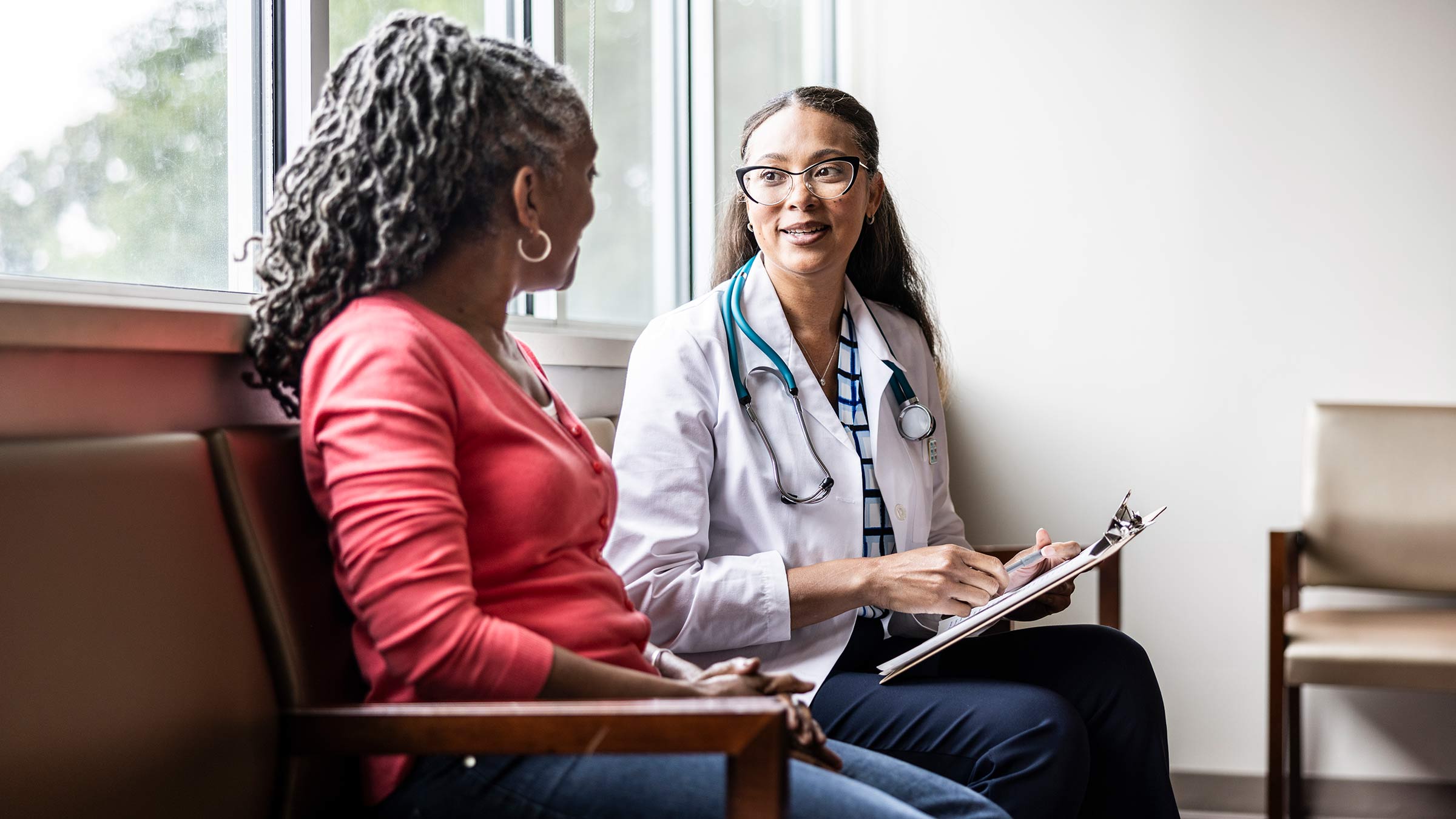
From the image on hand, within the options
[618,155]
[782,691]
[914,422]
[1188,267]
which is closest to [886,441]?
[914,422]

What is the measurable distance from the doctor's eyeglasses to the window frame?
0.39 metres

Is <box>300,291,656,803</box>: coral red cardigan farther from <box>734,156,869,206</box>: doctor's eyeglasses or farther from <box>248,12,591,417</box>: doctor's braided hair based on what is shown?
<box>734,156,869,206</box>: doctor's eyeglasses

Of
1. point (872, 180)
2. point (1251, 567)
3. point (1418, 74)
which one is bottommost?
point (1251, 567)

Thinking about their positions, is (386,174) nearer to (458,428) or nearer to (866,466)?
(458,428)

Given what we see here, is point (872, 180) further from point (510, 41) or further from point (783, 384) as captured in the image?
point (510, 41)

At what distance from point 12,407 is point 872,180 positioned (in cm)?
129

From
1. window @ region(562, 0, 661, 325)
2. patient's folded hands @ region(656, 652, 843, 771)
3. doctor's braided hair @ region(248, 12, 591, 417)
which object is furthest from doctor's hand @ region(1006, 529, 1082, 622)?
window @ region(562, 0, 661, 325)

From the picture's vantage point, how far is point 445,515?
2.81ft

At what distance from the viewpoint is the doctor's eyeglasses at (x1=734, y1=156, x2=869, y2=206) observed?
1.70 m

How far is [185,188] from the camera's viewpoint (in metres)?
1.27

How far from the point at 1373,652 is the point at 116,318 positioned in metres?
2.22

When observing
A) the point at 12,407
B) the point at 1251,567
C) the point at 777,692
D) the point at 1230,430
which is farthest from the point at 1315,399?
the point at 12,407

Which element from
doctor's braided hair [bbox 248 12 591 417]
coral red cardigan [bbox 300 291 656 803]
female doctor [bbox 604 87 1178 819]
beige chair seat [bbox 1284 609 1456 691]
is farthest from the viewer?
beige chair seat [bbox 1284 609 1456 691]

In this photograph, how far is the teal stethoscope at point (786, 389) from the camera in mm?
1538
